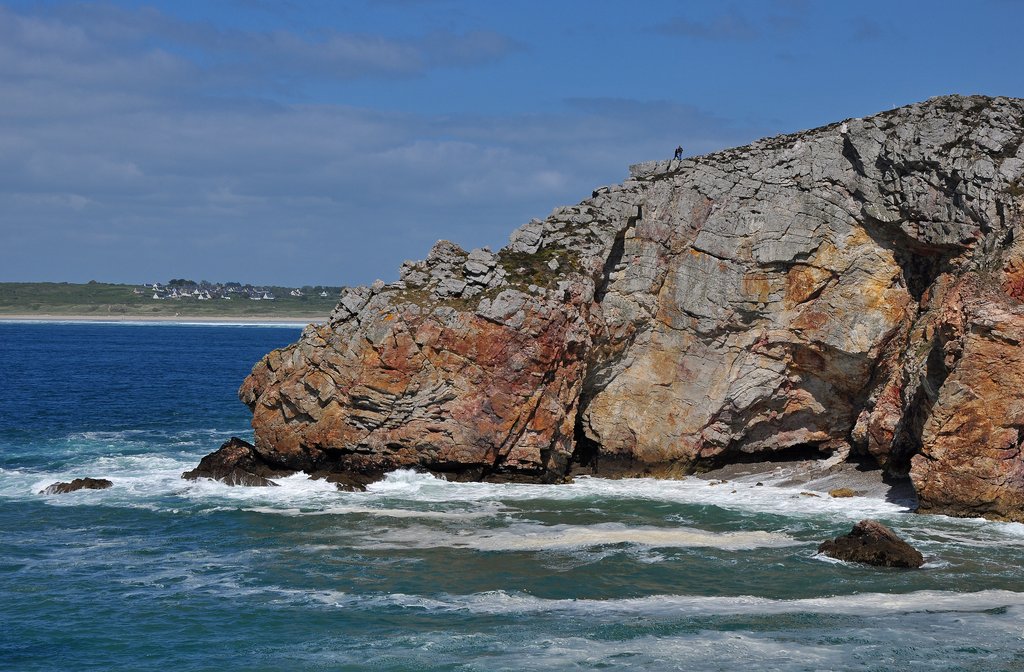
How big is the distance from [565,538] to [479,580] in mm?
5434

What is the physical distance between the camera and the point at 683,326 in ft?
155

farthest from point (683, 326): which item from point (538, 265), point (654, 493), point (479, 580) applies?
point (479, 580)

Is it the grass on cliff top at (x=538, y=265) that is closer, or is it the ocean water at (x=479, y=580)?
the ocean water at (x=479, y=580)

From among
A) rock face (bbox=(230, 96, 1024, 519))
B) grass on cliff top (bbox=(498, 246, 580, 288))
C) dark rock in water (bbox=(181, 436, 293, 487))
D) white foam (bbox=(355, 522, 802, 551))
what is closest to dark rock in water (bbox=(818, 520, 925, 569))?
white foam (bbox=(355, 522, 802, 551))

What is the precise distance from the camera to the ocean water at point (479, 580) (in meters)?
25.0

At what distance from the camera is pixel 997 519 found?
123 feet

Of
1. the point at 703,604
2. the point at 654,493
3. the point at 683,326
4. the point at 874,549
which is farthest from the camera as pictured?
the point at 683,326

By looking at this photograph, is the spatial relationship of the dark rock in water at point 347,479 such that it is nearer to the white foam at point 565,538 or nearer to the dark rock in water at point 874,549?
the white foam at point 565,538

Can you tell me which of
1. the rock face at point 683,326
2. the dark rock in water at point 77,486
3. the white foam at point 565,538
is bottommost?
the dark rock in water at point 77,486

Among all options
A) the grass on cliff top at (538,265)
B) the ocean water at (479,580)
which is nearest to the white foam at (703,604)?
the ocean water at (479,580)

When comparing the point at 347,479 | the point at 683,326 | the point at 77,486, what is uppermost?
the point at 683,326

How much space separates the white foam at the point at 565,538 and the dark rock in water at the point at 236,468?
11.1 metres

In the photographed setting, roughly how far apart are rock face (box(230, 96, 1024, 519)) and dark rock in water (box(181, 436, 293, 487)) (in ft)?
1.99

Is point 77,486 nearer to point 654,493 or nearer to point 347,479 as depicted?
point 347,479
